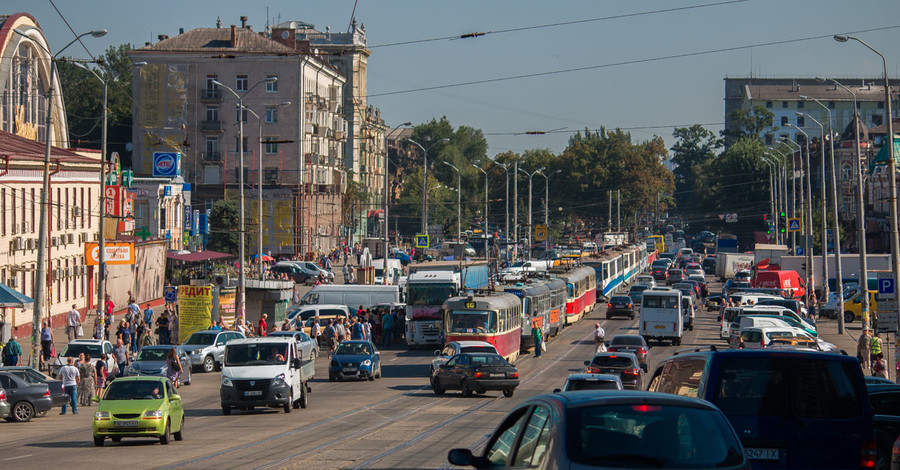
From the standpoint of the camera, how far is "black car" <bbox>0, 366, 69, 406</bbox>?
2805cm

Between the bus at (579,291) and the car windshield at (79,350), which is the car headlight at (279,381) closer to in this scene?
the car windshield at (79,350)

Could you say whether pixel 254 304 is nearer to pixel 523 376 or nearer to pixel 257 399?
pixel 523 376

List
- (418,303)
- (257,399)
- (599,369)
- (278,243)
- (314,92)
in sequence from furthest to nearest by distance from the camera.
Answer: (314,92), (278,243), (418,303), (599,369), (257,399)

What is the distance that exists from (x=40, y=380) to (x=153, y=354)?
7317mm

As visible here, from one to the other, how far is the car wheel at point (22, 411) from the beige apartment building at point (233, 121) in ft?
205

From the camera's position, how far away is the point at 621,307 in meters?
65.2

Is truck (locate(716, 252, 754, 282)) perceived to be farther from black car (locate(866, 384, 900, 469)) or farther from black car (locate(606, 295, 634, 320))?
black car (locate(866, 384, 900, 469))

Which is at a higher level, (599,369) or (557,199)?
(557,199)

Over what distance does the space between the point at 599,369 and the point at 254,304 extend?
23.8 m

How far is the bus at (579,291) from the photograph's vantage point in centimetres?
6244

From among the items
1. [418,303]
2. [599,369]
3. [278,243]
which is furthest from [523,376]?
[278,243]

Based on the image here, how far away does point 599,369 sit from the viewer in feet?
100

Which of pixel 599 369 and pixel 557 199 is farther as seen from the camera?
pixel 557 199

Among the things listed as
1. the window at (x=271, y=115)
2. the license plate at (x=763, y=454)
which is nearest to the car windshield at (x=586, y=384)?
the license plate at (x=763, y=454)
